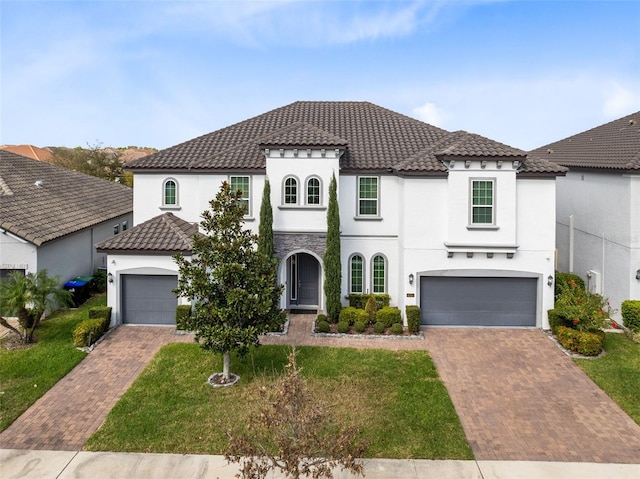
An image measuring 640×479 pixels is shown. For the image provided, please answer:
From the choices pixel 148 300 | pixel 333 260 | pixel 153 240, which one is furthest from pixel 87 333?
pixel 333 260

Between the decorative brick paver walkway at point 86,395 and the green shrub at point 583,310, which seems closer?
the decorative brick paver walkway at point 86,395

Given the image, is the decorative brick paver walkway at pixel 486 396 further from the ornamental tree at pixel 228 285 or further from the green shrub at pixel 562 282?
the ornamental tree at pixel 228 285

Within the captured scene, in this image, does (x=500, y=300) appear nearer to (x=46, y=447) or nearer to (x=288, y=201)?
(x=288, y=201)

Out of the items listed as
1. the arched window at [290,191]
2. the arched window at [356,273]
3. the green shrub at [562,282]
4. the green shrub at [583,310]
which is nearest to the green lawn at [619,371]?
the green shrub at [583,310]

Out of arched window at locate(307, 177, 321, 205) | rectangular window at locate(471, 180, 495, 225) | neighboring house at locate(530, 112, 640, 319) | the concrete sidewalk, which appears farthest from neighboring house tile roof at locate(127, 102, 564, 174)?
the concrete sidewalk

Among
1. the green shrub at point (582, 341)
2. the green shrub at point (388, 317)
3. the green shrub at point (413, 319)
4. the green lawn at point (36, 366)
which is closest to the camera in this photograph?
the green lawn at point (36, 366)

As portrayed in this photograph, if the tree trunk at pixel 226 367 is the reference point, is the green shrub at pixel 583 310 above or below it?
above

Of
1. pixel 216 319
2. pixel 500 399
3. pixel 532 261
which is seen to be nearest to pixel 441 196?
pixel 532 261
